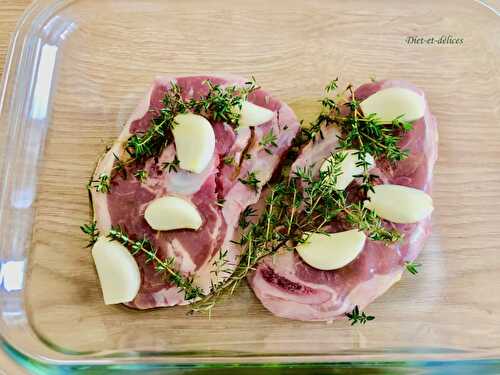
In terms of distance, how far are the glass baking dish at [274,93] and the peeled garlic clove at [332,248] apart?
0.26 m

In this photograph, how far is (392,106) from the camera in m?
1.78

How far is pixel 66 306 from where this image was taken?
1789 mm

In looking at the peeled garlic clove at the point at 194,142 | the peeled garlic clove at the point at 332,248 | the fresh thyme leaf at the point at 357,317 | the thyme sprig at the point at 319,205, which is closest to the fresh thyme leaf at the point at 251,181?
the thyme sprig at the point at 319,205

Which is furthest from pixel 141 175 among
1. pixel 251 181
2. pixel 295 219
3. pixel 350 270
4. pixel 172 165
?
pixel 350 270

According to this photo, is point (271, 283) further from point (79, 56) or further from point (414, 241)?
point (79, 56)

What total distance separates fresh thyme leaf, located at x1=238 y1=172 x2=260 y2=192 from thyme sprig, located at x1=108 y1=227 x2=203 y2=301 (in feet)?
1.12

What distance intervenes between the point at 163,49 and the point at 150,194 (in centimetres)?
62

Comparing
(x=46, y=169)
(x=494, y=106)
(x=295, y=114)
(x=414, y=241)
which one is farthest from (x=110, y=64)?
(x=494, y=106)

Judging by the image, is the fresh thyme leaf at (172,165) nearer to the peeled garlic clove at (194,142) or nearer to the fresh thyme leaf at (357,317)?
the peeled garlic clove at (194,142)

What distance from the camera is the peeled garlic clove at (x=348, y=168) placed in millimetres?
1684

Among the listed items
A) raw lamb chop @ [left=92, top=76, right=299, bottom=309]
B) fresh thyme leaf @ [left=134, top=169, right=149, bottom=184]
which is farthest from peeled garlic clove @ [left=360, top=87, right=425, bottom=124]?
fresh thyme leaf @ [left=134, top=169, right=149, bottom=184]

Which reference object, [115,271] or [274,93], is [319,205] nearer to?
[274,93]

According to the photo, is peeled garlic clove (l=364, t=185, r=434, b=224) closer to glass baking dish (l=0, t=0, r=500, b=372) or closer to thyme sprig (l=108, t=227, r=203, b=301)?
glass baking dish (l=0, t=0, r=500, b=372)

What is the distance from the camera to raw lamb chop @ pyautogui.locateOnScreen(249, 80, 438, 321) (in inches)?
66.9
